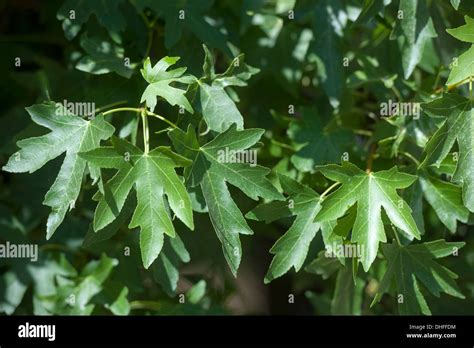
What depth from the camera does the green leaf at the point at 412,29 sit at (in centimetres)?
233

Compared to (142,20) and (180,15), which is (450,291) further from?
(142,20)

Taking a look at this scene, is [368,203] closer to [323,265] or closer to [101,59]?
[323,265]

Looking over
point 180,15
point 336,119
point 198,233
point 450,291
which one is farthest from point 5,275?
point 450,291

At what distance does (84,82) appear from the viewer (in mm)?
2709

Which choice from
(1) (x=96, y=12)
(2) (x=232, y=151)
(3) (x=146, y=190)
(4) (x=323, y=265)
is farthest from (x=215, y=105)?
(4) (x=323, y=265)

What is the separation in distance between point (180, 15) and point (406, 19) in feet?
2.30

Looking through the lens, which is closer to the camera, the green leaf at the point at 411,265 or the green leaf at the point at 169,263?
the green leaf at the point at 411,265

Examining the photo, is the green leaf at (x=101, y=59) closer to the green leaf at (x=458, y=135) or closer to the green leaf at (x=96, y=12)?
the green leaf at (x=96, y=12)

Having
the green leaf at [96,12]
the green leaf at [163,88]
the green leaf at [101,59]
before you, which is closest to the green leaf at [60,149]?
the green leaf at [163,88]

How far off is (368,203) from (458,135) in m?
0.32

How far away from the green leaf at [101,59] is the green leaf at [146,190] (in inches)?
16.4

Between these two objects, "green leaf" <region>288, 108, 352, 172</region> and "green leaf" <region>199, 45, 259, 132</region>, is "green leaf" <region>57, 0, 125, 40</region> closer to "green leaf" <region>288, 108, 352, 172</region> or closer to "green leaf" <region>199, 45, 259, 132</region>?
"green leaf" <region>199, 45, 259, 132</region>

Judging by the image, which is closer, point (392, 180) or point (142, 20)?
point (392, 180)

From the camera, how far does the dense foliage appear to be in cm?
205
